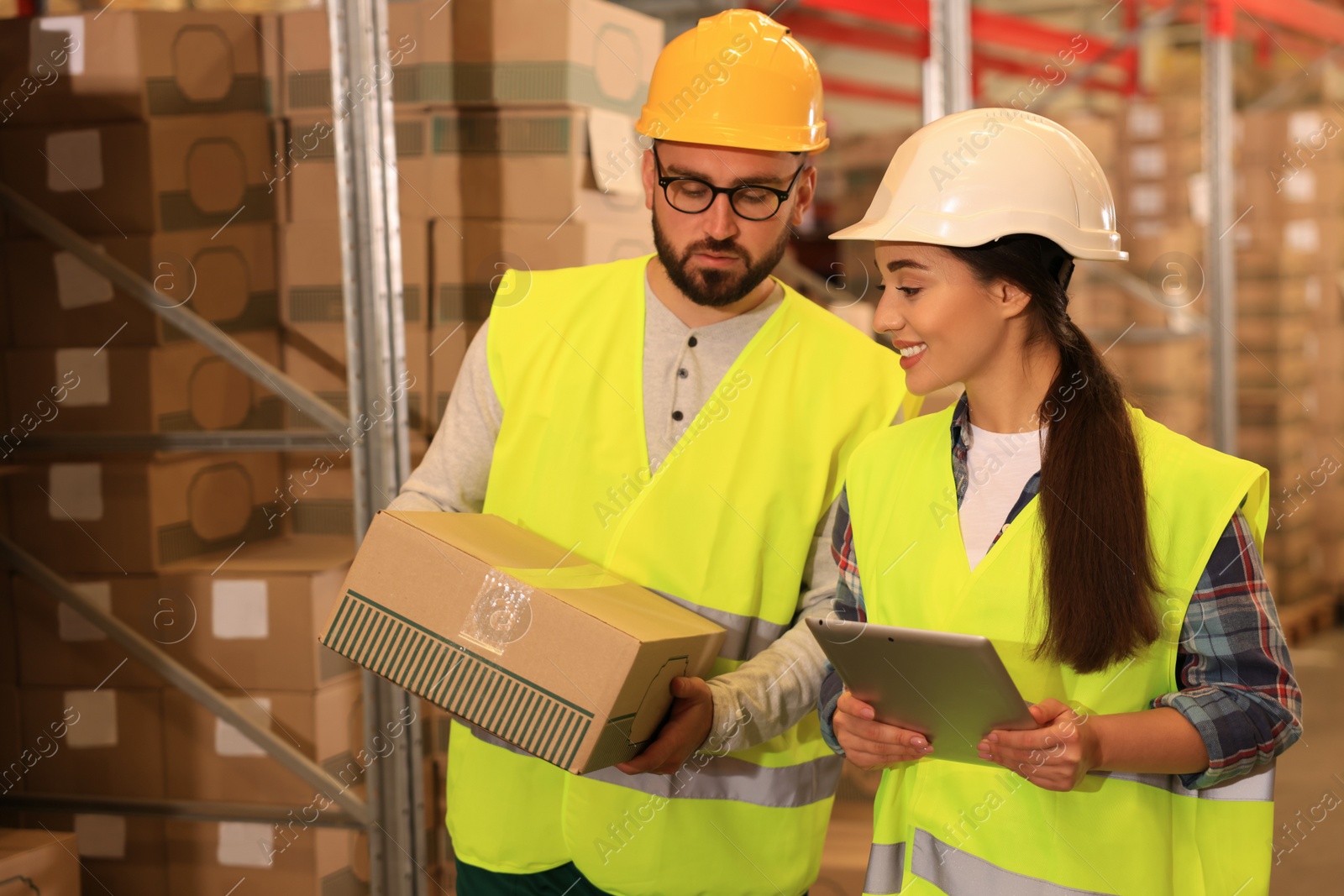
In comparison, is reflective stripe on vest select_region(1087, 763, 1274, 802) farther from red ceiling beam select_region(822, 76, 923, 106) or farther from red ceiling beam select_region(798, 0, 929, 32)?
red ceiling beam select_region(822, 76, 923, 106)

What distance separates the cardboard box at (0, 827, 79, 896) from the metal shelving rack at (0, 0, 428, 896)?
13.6 inches

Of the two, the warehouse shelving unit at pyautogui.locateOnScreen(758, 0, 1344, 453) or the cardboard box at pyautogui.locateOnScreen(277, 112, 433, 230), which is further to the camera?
the warehouse shelving unit at pyautogui.locateOnScreen(758, 0, 1344, 453)

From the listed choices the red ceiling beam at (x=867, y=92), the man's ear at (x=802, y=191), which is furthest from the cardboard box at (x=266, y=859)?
the red ceiling beam at (x=867, y=92)

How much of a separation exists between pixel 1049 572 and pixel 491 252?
6.52 ft

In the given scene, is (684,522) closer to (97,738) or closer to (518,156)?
(518,156)

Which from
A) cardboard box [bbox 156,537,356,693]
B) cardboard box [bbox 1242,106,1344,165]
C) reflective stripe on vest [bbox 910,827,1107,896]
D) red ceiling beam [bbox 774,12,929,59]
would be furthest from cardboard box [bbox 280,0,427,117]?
cardboard box [bbox 1242,106,1344,165]

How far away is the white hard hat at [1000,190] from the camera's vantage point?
5.30 feet

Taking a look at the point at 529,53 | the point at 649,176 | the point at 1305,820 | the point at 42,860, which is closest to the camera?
the point at 649,176

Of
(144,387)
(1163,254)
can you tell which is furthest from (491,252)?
(1163,254)

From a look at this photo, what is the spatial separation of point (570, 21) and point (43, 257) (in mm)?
1578

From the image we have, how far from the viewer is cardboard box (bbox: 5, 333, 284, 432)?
127 inches

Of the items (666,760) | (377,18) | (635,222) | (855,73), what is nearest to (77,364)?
(377,18)

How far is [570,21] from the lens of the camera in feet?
9.96

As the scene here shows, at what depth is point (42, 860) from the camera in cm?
283
